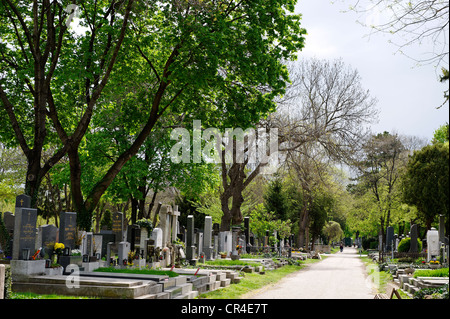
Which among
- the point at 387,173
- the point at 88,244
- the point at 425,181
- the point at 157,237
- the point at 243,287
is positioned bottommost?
the point at 243,287

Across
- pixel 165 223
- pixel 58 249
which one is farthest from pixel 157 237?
pixel 58 249

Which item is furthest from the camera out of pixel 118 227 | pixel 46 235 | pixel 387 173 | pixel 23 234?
pixel 387 173

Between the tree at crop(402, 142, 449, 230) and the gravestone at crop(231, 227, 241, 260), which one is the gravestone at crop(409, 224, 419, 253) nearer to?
the tree at crop(402, 142, 449, 230)

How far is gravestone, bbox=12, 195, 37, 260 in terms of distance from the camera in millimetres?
11763

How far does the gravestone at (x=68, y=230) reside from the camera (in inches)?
585

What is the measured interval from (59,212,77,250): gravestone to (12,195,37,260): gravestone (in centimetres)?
260

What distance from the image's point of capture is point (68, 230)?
15.0 metres

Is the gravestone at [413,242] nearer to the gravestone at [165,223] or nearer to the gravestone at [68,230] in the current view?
the gravestone at [165,223]

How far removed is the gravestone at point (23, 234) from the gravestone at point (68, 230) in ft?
8.53

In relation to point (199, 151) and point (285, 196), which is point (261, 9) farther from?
point (285, 196)

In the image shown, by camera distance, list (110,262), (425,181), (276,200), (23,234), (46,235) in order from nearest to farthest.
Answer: (23,234) < (46,235) < (110,262) < (425,181) < (276,200)

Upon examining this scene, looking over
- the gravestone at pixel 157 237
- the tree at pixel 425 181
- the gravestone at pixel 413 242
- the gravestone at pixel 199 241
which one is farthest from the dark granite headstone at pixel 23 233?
the gravestone at pixel 413 242

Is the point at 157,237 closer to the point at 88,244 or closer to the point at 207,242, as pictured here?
the point at 88,244

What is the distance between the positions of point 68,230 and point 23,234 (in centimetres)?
304
